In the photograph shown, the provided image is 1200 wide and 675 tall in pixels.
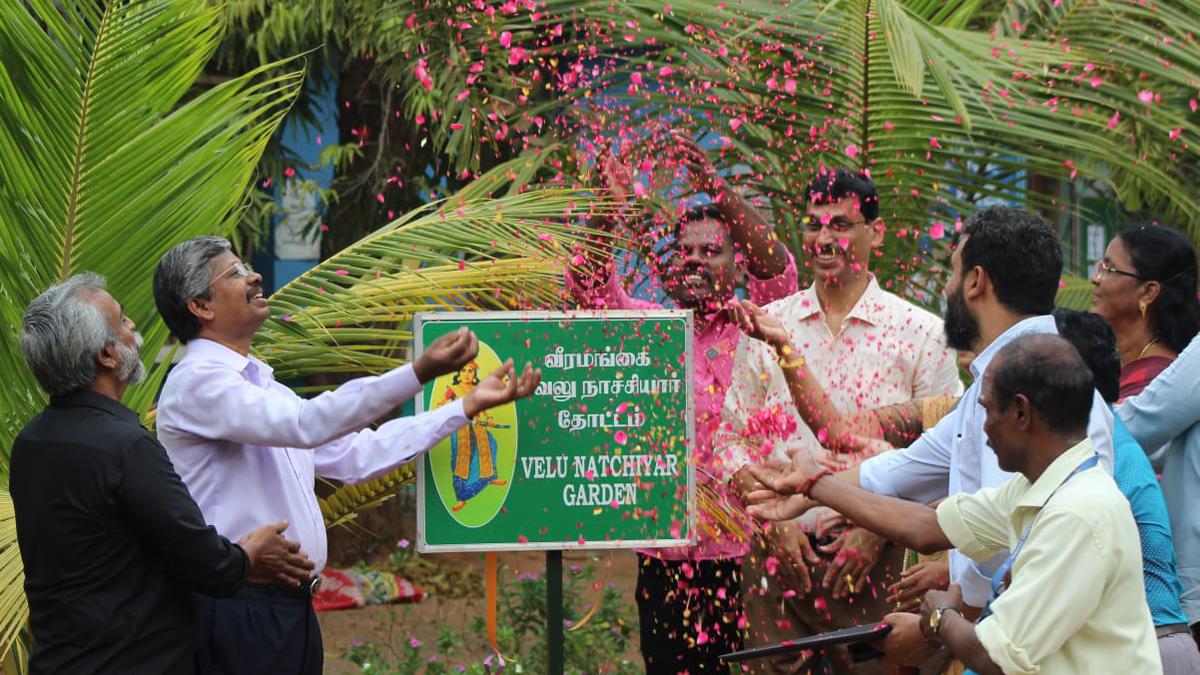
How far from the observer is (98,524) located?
144 inches

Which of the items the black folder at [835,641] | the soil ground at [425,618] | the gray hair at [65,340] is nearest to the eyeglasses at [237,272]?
the gray hair at [65,340]

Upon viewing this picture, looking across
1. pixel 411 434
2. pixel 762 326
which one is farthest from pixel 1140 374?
pixel 411 434

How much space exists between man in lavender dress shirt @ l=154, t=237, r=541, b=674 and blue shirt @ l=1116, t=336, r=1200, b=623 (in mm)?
1793

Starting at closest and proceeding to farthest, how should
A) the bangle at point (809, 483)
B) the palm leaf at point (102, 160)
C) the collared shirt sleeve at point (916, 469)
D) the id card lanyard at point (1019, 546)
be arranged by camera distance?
the id card lanyard at point (1019, 546)
the bangle at point (809, 483)
the collared shirt sleeve at point (916, 469)
the palm leaf at point (102, 160)

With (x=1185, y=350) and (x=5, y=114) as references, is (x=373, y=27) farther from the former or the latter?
(x=1185, y=350)

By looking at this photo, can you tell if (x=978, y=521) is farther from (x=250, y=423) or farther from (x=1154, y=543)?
(x=250, y=423)

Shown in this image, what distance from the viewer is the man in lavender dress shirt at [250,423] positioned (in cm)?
405

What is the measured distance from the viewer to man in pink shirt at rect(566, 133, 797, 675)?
5.31m

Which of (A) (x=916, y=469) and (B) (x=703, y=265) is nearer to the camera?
(A) (x=916, y=469)

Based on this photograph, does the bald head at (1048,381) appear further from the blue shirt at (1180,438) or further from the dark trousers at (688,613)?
the dark trousers at (688,613)

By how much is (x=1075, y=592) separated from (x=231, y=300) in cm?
245

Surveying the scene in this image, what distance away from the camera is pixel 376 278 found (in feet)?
17.5

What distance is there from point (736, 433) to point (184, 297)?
2.00 metres

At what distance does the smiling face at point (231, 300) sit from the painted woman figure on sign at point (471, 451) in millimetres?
692
